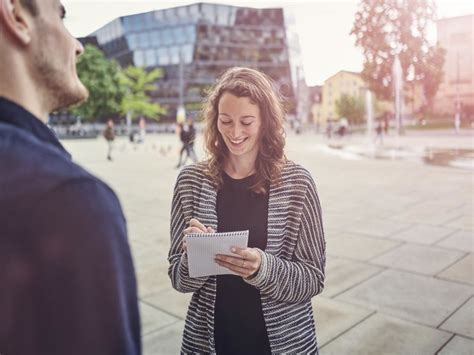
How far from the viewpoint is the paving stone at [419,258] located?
493 cm

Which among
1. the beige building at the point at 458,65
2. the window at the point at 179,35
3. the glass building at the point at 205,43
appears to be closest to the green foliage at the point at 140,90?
the glass building at the point at 205,43

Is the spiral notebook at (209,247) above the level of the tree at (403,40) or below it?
below

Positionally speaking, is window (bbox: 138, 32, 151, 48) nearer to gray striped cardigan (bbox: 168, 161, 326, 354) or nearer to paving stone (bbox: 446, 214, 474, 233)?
paving stone (bbox: 446, 214, 474, 233)

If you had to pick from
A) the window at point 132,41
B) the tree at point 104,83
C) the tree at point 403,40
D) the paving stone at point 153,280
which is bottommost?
the paving stone at point 153,280

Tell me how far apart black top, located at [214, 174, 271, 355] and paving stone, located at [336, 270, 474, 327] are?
7.47ft

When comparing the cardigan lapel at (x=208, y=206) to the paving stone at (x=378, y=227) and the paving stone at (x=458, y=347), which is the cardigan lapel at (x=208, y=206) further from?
the paving stone at (x=378, y=227)

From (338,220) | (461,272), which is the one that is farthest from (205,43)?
(461,272)

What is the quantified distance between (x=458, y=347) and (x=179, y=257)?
2334 mm

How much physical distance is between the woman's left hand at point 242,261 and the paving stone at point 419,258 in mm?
3624

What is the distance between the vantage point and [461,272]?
4.77 metres

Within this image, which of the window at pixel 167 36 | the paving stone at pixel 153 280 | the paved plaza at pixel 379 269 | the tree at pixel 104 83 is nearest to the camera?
the paved plaza at pixel 379 269

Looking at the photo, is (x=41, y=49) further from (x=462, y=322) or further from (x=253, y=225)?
(x=462, y=322)

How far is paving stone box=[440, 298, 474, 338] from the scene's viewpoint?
3506mm

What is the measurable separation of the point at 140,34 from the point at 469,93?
180ft
